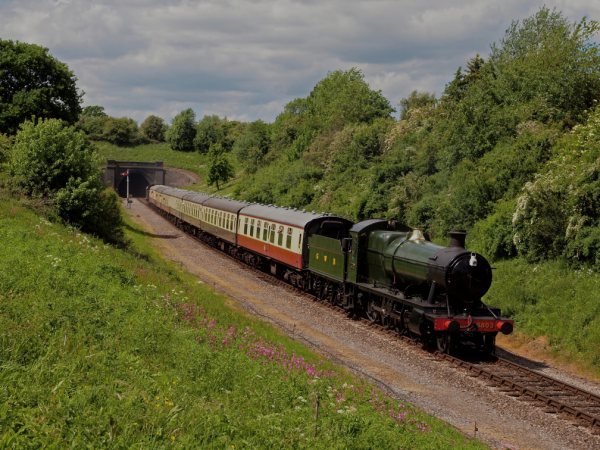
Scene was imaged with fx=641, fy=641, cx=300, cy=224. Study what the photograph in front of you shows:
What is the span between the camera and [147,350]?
1247cm

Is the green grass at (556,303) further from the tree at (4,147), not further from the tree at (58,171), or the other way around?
the tree at (4,147)

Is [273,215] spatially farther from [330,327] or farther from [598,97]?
[598,97]

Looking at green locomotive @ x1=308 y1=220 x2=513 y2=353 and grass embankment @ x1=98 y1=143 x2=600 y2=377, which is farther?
grass embankment @ x1=98 y1=143 x2=600 y2=377

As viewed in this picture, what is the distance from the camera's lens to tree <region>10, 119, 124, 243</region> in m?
30.6

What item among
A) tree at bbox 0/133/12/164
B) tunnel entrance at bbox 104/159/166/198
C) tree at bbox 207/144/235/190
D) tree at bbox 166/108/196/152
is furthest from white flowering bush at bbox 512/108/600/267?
tree at bbox 166/108/196/152

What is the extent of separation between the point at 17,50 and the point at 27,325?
5021 centimetres

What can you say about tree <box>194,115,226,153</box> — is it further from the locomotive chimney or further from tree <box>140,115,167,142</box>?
the locomotive chimney

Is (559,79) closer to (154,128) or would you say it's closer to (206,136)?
(206,136)

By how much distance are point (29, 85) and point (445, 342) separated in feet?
156

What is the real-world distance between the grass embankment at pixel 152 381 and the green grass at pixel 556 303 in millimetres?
8408

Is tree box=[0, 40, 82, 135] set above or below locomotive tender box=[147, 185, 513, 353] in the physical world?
above

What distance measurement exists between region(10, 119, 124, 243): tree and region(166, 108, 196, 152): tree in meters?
111

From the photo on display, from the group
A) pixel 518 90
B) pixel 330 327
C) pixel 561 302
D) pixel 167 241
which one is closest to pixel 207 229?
pixel 167 241

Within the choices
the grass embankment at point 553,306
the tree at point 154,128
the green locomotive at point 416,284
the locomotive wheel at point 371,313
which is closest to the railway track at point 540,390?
the green locomotive at point 416,284
